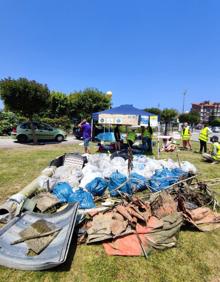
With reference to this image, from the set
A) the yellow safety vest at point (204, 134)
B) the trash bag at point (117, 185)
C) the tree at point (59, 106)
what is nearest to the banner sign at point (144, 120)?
the yellow safety vest at point (204, 134)

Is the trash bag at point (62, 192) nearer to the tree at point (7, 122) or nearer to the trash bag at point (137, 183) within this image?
the trash bag at point (137, 183)

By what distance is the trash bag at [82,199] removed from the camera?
15.9 ft

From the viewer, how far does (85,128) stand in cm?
1090

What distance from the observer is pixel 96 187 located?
18.6ft

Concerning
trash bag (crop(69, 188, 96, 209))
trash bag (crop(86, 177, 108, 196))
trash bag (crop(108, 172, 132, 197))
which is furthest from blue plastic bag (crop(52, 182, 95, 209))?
trash bag (crop(108, 172, 132, 197))

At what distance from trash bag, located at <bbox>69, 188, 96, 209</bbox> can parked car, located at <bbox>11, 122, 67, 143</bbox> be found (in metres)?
12.8

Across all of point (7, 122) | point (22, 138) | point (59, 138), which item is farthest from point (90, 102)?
point (22, 138)

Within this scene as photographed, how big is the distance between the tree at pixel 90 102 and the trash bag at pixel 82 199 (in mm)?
23683

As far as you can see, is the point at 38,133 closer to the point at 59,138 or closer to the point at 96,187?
the point at 59,138

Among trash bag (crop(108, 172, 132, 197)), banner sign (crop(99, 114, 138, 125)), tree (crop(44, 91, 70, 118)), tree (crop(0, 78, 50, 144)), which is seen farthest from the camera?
tree (crop(44, 91, 70, 118))

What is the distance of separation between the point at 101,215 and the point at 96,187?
5.00 ft

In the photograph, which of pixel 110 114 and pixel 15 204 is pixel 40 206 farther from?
pixel 110 114

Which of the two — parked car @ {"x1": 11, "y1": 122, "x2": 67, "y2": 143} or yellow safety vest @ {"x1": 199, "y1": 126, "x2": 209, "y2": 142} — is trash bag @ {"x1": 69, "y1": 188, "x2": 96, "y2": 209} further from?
parked car @ {"x1": 11, "y1": 122, "x2": 67, "y2": 143}

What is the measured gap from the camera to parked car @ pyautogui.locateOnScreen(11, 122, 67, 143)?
55.0 feet
